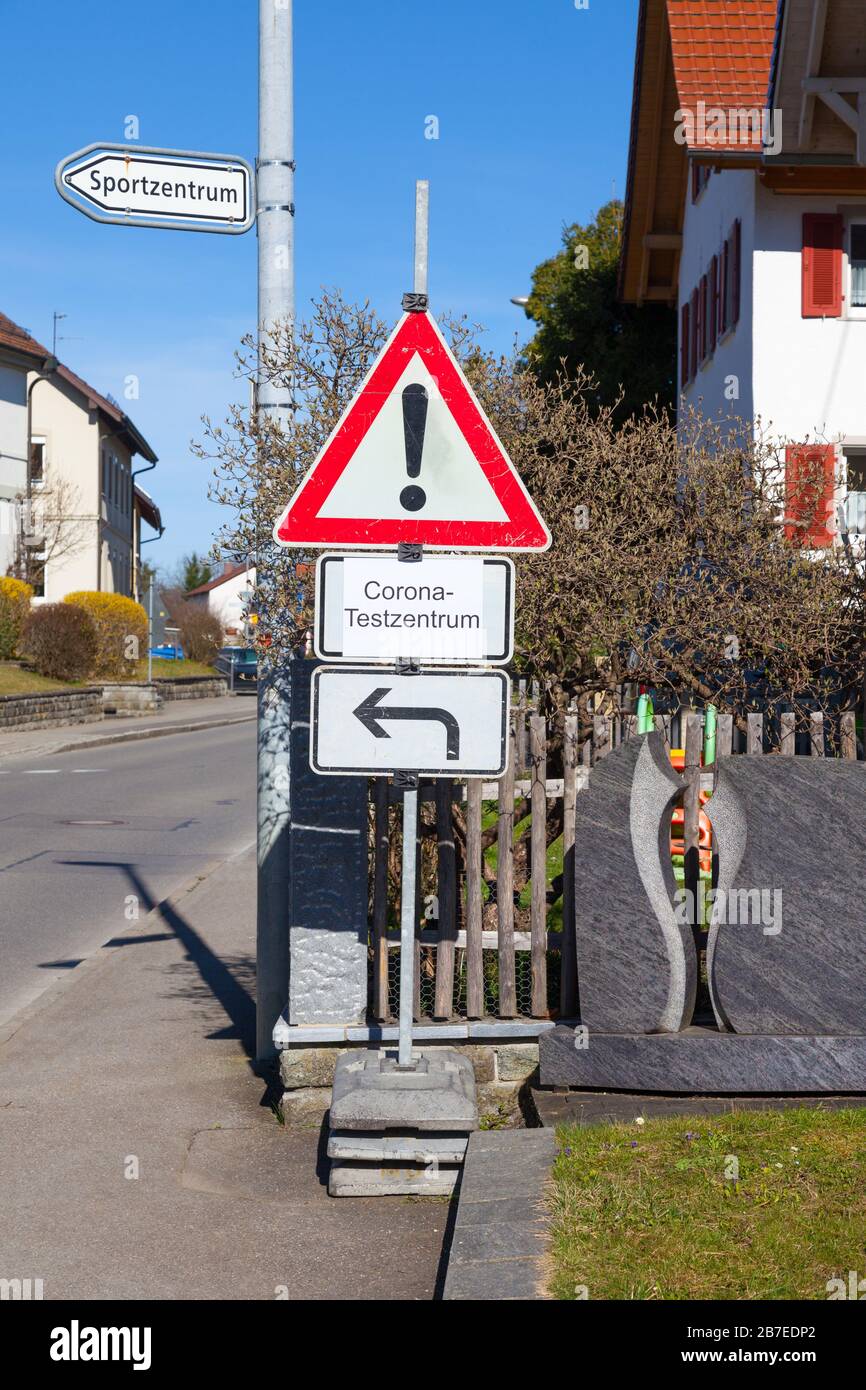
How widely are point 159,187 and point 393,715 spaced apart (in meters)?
2.65

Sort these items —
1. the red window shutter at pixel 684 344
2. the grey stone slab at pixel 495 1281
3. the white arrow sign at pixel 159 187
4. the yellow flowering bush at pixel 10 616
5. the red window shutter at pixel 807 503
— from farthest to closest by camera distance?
1. the yellow flowering bush at pixel 10 616
2. the red window shutter at pixel 684 344
3. the red window shutter at pixel 807 503
4. the white arrow sign at pixel 159 187
5. the grey stone slab at pixel 495 1281

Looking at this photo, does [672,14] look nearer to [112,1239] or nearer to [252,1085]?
[252,1085]

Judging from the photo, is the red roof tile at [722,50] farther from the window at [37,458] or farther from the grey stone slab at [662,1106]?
the window at [37,458]

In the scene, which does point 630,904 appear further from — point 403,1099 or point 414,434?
point 414,434

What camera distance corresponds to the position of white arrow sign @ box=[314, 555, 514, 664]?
4.69 m

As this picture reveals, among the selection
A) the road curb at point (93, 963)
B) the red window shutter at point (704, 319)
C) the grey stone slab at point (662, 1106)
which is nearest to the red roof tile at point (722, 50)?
the red window shutter at point (704, 319)

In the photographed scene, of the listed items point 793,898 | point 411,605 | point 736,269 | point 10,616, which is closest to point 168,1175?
point 411,605

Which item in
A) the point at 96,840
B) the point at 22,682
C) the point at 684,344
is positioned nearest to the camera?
the point at 96,840

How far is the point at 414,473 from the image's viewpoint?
470cm

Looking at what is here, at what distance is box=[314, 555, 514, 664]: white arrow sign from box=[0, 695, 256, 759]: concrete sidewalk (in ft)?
A: 75.3

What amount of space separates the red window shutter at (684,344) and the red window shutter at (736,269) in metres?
4.86

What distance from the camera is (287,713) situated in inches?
251

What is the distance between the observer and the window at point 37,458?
51844mm

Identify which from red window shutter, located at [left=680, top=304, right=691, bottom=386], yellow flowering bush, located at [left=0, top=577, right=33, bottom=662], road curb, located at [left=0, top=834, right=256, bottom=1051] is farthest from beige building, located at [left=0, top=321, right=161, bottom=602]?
road curb, located at [left=0, top=834, right=256, bottom=1051]
